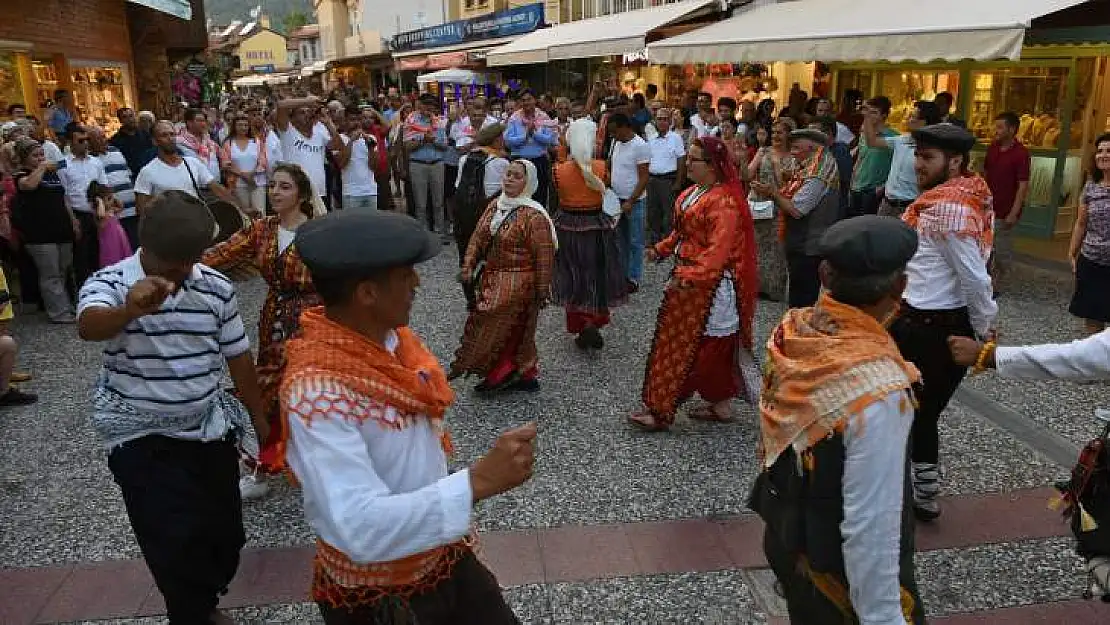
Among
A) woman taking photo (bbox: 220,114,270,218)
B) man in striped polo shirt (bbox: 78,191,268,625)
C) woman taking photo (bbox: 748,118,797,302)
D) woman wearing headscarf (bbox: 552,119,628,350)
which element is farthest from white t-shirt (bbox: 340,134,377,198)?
man in striped polo shirt (bbox: 78,191,268,625)

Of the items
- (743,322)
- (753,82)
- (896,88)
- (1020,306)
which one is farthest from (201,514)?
(753,82)

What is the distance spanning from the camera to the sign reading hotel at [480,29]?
81.3 ft

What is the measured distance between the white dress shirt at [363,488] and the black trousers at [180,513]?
128 centimetres

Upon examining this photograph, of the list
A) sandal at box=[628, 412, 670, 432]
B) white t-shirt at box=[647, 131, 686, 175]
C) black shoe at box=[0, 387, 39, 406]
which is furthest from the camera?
white t-shirt at box=[647, 131, 686, 175]

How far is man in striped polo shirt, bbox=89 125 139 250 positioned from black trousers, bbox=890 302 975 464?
7186mm

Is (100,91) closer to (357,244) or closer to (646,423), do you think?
(646,423)

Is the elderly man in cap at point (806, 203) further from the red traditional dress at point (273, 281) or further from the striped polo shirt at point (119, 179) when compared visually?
the striped polo shirt at point (119, 179)

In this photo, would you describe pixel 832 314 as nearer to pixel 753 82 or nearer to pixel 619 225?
pixel 619 225

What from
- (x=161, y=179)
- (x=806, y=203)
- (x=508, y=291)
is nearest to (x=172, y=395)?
(x=508, y=291)

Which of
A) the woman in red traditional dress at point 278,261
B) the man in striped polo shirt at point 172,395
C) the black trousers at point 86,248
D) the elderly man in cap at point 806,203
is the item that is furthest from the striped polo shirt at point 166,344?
the black trousers at point 86,248

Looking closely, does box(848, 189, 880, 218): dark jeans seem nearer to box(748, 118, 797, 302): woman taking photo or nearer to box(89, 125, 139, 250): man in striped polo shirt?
box(748, 118, 797, 302): woman taking photo

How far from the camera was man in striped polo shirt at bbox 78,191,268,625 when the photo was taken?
7.88 feet

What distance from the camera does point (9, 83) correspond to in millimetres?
10398

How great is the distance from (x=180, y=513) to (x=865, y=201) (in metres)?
7.22
